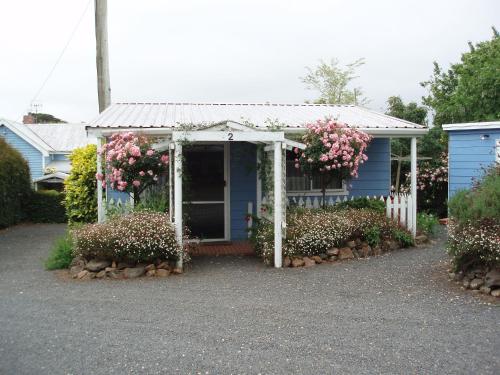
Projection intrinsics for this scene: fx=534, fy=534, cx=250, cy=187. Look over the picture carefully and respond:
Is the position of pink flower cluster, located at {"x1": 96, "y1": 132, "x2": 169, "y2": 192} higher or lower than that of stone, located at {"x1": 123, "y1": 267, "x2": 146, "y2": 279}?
higher

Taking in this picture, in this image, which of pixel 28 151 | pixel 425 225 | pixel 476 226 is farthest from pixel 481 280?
pixel 28 151

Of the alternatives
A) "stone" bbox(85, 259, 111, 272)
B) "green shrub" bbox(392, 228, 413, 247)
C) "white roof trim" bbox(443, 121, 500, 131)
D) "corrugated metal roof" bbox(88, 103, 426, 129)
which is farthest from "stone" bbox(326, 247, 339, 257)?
"white roof trim" bbox(443, 121, 500, 131)

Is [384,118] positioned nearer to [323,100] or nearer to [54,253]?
[54,253]

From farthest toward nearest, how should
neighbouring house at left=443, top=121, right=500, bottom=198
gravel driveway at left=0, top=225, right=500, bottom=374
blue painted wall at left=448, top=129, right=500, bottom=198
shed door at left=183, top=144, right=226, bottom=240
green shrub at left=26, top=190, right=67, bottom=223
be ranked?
green shrub at left=26, top=190, right=67, bottom=223 → blue painted wall at left=448, top=129, right=500, bottom=198 → neighbouring house at left=443, top=121, right=500, bottom=198 → shed door at left=183, top=144, right=226, bottom=240 → gravel driveway at left=0, top=225, right=500, bottom=374

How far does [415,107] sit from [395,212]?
1468 cm

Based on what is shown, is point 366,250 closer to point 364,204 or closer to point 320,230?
point 320,230

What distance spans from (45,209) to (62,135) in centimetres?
1189

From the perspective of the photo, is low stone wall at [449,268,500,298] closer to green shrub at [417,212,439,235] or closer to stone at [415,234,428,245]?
stone at [415,234,428,245]

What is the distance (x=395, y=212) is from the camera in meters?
10.7

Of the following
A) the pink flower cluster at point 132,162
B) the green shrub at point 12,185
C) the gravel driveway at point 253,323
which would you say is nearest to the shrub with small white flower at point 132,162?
the pink flower cluster at point 132,162

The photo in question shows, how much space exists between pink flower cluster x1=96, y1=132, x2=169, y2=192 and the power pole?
4.70 m

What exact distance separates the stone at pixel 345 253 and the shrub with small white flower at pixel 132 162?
136 inches

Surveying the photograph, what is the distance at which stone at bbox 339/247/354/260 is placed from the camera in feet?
30.7

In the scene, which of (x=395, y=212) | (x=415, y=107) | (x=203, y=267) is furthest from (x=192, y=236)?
(x=415, y=107)
